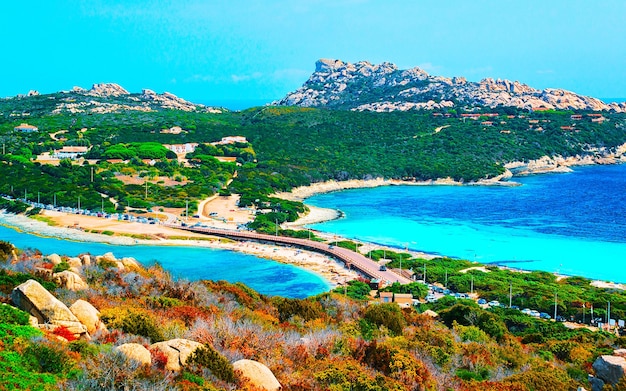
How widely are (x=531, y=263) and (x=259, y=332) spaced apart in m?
44.2

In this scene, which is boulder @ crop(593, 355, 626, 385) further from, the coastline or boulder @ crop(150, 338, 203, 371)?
the coastline

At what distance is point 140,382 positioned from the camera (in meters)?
9.62

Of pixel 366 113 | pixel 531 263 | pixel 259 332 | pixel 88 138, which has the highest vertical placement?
pixel 366 113

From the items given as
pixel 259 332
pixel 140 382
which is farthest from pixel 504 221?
pixel 140 382

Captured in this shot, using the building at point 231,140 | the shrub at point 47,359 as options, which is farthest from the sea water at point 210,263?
the building at point 231,140

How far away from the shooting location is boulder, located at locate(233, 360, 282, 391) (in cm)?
1112

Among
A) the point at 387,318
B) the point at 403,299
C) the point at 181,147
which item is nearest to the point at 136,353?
the point at 387,318

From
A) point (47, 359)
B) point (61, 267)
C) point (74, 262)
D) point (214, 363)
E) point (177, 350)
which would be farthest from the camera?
point (74, 262)

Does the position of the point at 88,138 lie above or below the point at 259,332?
above

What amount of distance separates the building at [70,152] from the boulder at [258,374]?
299 feet

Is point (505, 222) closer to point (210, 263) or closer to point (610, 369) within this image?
point (210, 263)

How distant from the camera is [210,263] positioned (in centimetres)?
4984

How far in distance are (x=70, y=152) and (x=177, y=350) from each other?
3704 inches

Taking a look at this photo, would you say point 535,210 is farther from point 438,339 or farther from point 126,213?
point 438,339
